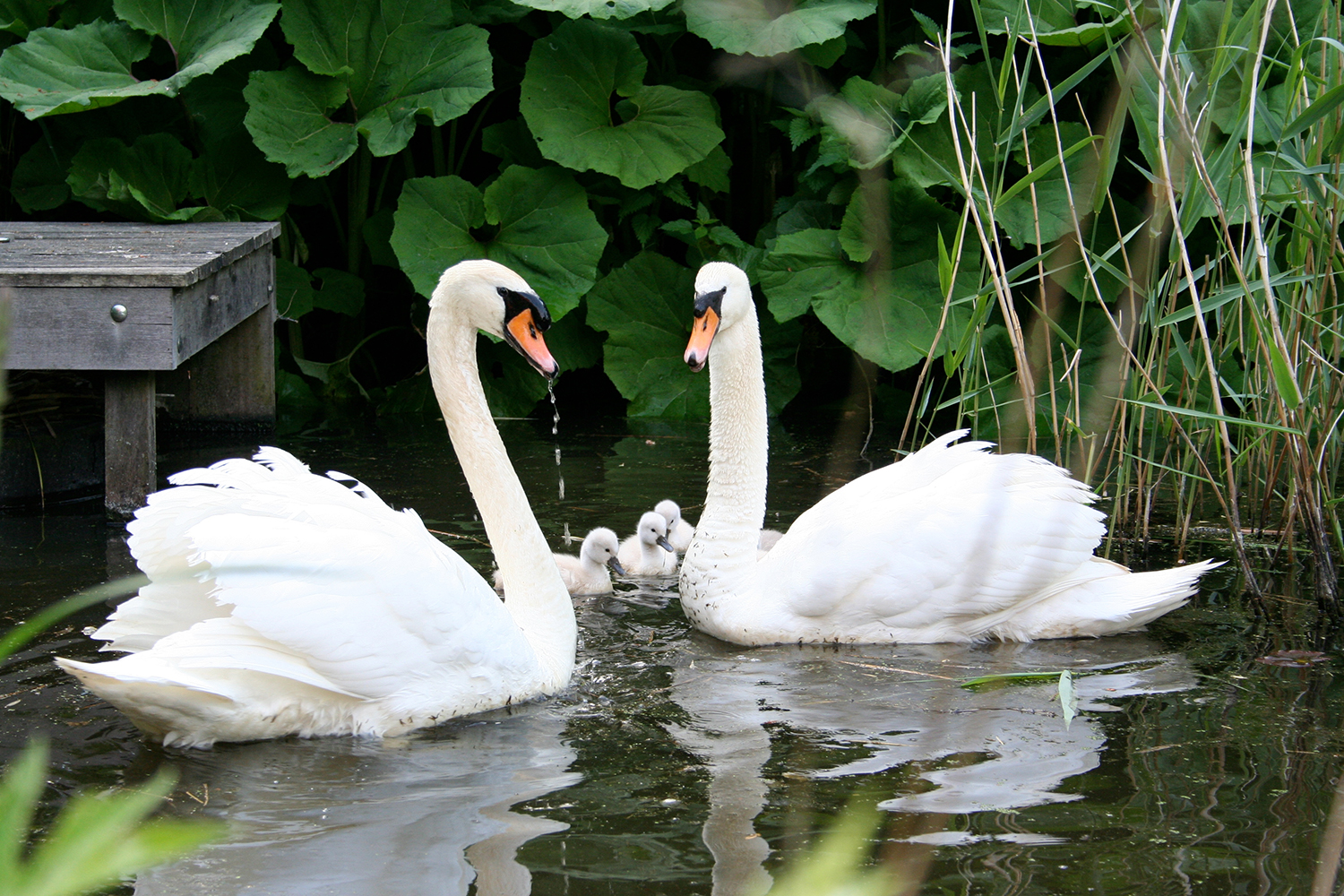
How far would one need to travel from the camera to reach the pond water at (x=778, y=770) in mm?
2500

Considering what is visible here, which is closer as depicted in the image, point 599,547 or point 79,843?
point 79,843

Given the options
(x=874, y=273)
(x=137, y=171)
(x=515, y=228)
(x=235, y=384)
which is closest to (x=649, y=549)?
(x=235, y=384)

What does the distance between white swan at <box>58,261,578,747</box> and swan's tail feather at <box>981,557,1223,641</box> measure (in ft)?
5.02

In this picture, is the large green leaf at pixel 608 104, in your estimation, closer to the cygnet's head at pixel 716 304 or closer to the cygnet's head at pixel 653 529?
the cygnet's head at pixel 653 529

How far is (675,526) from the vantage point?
5020 millimetres

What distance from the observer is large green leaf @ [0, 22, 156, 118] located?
698cm

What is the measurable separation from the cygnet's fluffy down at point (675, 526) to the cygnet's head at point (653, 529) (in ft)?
0.10

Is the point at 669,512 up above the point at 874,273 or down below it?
below

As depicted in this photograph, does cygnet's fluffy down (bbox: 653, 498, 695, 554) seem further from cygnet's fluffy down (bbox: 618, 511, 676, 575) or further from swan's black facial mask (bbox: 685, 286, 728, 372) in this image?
swan's black facial mask (bbox: 685, 286, 728, 372)

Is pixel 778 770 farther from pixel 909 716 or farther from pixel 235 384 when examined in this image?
pixel 235 384

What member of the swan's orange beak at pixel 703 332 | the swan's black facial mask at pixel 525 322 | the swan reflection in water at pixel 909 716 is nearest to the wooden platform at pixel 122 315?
the swan's black facial mask at pixel 525 322

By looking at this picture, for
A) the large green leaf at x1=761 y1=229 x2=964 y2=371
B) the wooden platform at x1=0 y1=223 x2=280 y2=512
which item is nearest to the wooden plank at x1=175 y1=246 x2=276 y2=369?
the wooden platform at x1=0 y1=223 x2=280 y2=512

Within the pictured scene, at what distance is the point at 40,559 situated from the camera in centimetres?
465

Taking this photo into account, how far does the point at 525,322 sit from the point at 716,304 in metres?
0.79
